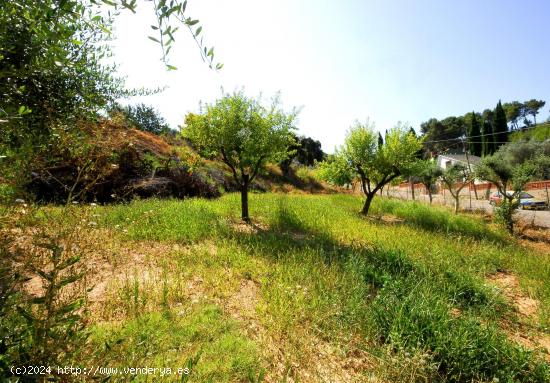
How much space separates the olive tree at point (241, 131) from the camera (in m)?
10.5

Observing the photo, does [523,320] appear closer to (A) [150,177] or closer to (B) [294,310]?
(B) [294,310]

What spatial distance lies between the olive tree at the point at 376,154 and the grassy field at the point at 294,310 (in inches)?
303

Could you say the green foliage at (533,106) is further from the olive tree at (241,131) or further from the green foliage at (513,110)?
the olive tree at (241,131)

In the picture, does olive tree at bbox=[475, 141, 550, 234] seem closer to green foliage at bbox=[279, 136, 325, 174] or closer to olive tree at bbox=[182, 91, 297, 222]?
olive tree at bbox=[182, 91, 297, 222]

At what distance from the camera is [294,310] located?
4.21 metres

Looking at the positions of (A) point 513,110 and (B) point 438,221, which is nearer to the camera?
(B) point 438,221

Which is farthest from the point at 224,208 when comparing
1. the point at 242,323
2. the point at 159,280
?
the point at 242,323

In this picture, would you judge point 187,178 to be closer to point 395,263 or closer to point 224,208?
point 224,208

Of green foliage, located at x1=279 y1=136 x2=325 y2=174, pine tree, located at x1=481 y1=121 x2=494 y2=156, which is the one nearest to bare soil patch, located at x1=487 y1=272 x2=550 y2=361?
green foliage, located at x1=279 y1=136 x2=325 y2=174

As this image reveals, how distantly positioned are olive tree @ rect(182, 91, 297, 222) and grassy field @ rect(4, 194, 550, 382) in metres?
3.50

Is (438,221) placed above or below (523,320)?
above

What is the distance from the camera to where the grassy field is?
3.12 meters

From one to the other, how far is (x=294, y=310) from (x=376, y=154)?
43.9 feet

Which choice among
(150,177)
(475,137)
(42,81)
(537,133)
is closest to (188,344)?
(42,81)
